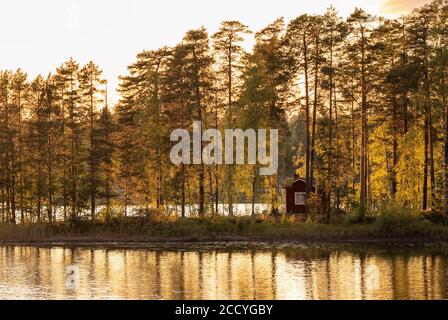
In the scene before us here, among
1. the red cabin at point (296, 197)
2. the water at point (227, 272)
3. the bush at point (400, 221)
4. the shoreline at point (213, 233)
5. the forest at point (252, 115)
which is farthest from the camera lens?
the red cabin at point (296, 197)

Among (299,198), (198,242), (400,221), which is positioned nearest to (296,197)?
(299,198)

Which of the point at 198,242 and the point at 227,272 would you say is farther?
the point at 198,242

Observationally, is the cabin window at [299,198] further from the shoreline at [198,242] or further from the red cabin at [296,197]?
the shoreline at [198,242]

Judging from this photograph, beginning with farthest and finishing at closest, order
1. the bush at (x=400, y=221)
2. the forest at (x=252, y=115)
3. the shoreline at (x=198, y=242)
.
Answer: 1. the forest at (x=252, y=115)
2. the bush at (x=400, y=221)
3. the shoreline at (x=198, y=242)

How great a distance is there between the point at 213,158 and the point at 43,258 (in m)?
21.7

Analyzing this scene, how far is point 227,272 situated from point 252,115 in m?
23.8

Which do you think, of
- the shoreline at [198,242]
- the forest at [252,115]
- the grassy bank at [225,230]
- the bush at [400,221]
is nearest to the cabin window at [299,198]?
the forest at [252,115]

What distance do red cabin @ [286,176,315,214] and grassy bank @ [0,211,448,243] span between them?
563 inches

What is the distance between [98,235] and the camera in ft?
183

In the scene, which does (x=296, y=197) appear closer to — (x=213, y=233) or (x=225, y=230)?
(x=225, y=230)

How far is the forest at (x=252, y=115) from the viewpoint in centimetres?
5797

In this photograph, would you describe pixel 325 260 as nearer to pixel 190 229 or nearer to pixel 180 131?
pixel 190 229

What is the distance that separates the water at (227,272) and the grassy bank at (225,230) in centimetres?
291

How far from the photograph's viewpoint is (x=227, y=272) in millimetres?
38188
